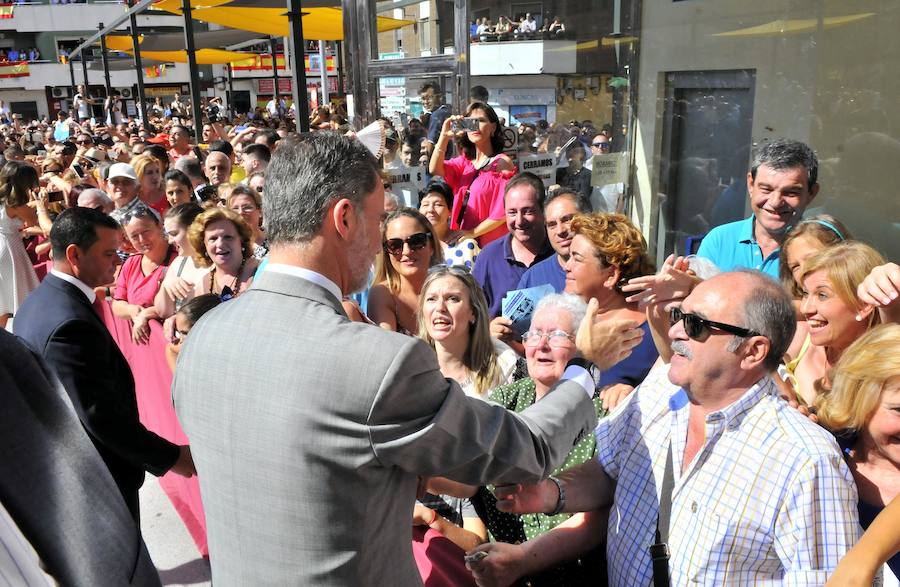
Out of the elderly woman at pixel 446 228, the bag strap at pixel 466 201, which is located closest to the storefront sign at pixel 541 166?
the bag strap at pixel 466 201

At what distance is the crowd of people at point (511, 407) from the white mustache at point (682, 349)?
0.04 ft

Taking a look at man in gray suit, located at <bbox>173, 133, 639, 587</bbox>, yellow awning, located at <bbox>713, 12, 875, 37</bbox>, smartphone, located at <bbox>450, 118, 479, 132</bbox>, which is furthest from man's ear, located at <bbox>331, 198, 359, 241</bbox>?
yellow awning, located at <bbox>713, 12, 875, 37</bbox>

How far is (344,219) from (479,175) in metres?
4.74

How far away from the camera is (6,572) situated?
1.01m

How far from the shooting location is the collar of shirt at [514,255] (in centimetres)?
465

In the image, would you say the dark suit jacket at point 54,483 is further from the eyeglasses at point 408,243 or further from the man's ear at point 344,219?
the eyeglasses at point 408,243

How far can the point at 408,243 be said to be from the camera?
13.9 ft

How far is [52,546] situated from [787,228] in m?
3.65

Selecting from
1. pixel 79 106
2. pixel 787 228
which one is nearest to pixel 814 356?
pixel 787 228

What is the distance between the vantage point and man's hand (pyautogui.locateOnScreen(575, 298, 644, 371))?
221cm

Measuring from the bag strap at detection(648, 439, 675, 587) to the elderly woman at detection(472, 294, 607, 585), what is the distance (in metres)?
0.33

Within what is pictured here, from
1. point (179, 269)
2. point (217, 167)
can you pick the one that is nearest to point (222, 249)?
point (179, 269)

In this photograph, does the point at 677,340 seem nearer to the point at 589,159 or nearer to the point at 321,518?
the point at 321,518

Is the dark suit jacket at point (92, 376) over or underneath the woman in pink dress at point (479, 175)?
underneath
